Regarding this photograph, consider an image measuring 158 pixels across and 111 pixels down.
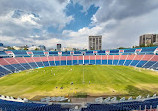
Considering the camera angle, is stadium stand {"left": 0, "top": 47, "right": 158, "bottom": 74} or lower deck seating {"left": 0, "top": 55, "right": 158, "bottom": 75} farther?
stadium stand {"left": 0, "top": 47, "right": 158, "bottom": 74}

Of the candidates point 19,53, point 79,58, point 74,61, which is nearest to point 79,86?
point 74,61

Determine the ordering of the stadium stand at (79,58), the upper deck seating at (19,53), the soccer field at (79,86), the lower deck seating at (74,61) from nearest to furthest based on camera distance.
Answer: the soccer field at (79,86) → the lower deck seating at (74,61) → the stadium stand at (79,58) → the upper deck seating at (19,53)

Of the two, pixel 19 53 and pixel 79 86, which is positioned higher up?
pixel 19 53

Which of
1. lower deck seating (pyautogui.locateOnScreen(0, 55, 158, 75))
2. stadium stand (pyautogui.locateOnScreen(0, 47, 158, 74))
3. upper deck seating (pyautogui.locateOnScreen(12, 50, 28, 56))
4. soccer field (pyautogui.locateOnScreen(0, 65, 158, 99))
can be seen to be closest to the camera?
soccer field (pyautogui.locateOnScreen(0, 65, 158, 99))

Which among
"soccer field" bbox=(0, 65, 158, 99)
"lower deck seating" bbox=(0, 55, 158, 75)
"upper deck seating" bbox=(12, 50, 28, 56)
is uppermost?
"upper deck seating" bbox=(12, 50, 28, 56)

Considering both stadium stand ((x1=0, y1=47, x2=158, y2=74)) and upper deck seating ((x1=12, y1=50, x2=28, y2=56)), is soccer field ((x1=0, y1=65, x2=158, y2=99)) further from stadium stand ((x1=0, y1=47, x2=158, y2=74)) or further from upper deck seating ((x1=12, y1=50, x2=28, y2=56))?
upper deck seating ((x1=12, y1=50, x2=28, y2=56))

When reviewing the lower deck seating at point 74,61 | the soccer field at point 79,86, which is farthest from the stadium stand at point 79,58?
the soccer field at point 79,86

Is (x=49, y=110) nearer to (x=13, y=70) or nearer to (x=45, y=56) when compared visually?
(x=13, y=70)

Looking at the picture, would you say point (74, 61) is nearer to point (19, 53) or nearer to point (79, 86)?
point (19, 53)

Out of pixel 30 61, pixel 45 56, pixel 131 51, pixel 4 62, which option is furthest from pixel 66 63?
pixel 131 51

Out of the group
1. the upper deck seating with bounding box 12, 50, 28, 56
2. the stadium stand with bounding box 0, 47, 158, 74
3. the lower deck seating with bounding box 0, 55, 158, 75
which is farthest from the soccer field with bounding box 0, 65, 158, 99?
the upper deck seating with bounding box 12, 50, 28, 56

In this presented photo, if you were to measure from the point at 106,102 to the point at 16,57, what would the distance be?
70.7m

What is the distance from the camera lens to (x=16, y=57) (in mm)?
62750

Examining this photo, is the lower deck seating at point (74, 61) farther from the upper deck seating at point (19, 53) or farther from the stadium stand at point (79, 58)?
the upper deck seating at point (19, 53)
